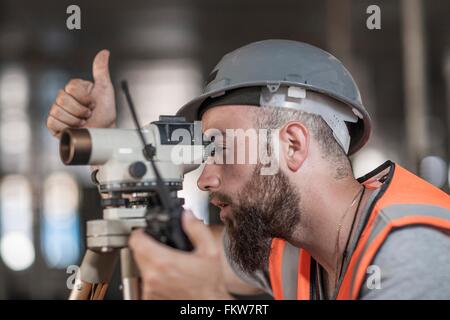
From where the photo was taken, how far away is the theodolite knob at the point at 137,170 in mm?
1511

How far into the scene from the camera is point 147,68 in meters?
11.2

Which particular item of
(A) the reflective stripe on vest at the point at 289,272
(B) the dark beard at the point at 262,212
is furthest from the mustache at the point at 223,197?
(A) the reflective stripe on vest at the point at 289,272

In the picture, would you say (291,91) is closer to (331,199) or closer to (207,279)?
(331,199)

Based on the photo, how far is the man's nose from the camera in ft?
6.54

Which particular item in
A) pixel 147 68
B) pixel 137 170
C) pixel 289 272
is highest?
pixel 147 68

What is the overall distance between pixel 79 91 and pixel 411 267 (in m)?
0.91

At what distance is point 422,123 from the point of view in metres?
7.04

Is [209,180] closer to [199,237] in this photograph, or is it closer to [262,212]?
[262,212]

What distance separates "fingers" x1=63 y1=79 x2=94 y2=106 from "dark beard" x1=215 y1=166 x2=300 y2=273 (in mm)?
421

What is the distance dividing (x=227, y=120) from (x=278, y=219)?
30 cm

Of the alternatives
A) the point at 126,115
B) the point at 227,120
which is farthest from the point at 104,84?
the point at 126,115

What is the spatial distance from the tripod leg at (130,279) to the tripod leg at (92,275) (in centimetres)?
10

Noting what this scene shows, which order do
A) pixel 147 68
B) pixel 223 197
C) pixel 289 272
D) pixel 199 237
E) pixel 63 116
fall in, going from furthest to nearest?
pixel 147 68 < pixel 289 272 < pixel 223 197 < pixel 63 116 < pixel 199 237

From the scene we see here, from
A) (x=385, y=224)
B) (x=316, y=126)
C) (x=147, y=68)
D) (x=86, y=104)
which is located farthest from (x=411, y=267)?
(x=147, y=68)
